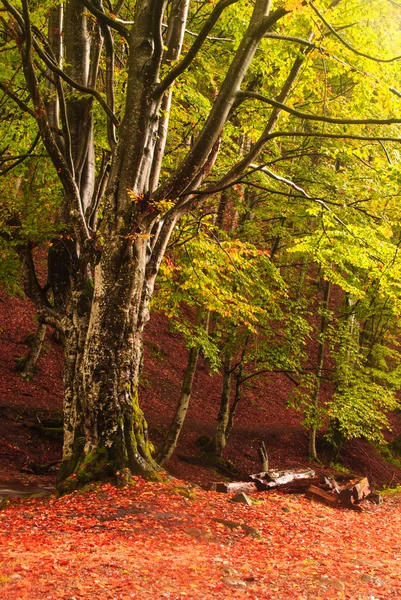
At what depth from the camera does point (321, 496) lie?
912 centimetres

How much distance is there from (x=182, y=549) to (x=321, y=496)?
16.3 ft

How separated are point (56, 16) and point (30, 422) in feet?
29.0

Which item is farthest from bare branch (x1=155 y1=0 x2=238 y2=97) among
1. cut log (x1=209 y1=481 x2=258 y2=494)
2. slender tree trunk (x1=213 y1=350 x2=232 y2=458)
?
slender tree trunk (x1=213 y1=350 x2=232 y2=458)

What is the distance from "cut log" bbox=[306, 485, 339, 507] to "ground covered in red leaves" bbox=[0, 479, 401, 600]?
1.42 m

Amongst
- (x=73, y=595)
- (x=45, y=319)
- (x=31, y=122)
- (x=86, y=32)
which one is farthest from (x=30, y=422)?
(x=73, y=595)

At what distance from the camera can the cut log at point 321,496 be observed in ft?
29.7

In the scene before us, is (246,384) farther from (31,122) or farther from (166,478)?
(31,122)

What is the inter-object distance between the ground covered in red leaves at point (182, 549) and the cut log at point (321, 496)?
1.42 meters

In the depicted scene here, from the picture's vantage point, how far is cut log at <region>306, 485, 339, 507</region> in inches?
356

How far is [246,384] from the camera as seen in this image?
15000 mm

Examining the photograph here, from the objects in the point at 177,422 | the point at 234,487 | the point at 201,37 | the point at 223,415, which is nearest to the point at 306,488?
the point at 234,487

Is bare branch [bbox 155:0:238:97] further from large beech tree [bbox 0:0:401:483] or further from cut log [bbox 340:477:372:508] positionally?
cut log [bbox 340:477:372:508]

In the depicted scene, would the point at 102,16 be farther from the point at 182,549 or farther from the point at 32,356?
the point at 32,356

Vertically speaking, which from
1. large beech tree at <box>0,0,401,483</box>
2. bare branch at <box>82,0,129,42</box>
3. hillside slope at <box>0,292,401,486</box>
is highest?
bare branch at <box>82,0,129,42</box>
